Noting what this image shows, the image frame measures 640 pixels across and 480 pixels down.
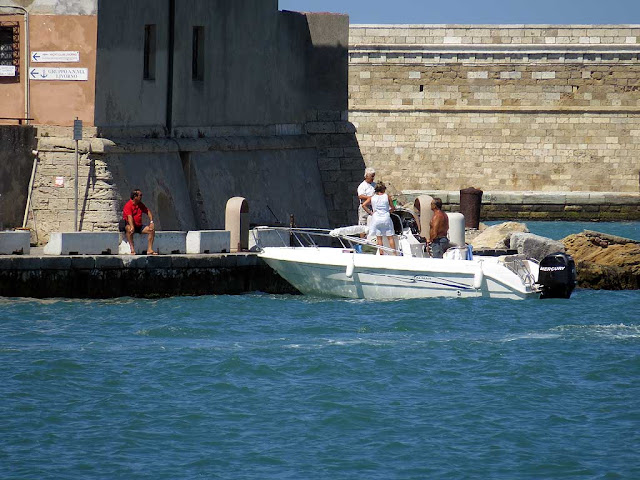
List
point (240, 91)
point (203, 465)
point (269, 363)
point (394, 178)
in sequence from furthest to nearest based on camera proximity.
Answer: point (394, 178) → point (240, 91) → point (269, 363) → point (203, 465)

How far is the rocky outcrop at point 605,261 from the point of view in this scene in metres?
24.7

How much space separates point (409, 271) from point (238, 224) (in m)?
2.80

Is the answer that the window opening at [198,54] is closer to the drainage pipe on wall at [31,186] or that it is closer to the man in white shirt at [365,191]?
the drainage pipe on wall at [31,186]

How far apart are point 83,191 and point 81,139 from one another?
2.57 ft

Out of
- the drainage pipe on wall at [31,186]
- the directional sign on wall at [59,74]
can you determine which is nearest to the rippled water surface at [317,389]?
the drainage pipe on wall at [31,186]

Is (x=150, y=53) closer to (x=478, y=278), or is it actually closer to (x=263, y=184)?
(x=263, y=184)

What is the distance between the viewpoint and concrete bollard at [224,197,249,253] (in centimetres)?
2258

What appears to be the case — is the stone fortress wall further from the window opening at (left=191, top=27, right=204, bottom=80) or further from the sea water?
the sea water

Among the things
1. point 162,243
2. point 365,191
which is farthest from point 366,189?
point 162,243

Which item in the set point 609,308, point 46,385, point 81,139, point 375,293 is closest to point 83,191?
point 81,139

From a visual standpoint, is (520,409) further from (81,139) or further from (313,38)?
(313,38)

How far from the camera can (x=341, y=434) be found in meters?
15.4

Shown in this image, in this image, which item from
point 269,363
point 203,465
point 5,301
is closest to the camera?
point 203,465

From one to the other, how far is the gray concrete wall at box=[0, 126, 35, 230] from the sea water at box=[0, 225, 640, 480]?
275 centimetres
